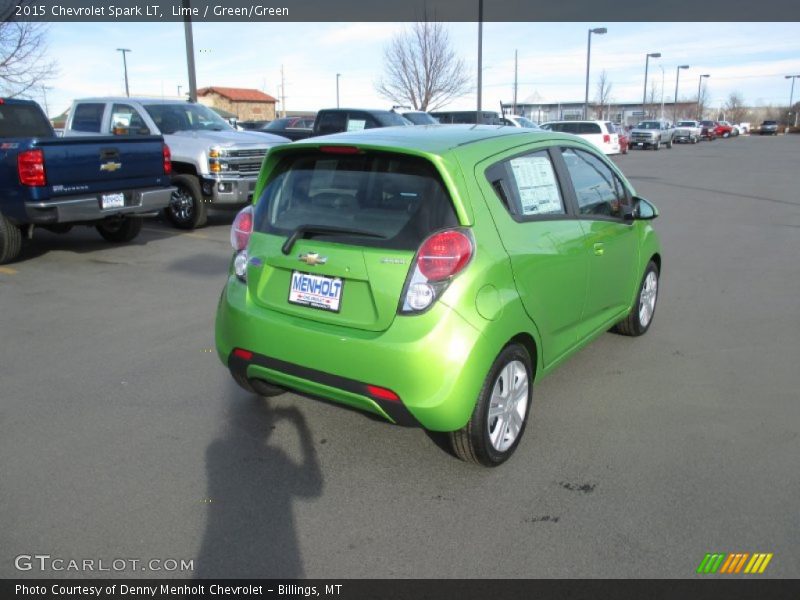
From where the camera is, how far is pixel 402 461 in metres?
3.69

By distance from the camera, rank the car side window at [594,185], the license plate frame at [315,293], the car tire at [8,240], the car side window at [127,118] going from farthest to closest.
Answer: the car side window at [127,118] → the car tire at [8,240] → the car side window at [594,185] → the license plate frame at [315,293]

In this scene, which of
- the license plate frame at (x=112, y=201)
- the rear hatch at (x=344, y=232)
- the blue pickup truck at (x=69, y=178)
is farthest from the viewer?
the license plate frame at (x=112, y=201)

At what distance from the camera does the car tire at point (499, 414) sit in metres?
3.39

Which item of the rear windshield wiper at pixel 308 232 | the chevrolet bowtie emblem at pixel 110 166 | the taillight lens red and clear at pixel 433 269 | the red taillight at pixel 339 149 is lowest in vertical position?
the taillight lens red and clear at pixel 433 269

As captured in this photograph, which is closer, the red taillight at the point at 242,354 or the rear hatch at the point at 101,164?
the red taillight at the point at 242,354

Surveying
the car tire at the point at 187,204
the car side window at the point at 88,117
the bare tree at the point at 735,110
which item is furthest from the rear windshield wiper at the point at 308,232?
the bare tree at the point at 735,110

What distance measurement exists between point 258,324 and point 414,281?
0.94 metres

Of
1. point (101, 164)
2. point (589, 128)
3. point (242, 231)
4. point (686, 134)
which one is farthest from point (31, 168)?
point (686, 134)

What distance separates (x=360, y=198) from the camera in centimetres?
354

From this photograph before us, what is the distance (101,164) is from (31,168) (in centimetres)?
90

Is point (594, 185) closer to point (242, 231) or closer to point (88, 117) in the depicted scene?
point (242, 231)

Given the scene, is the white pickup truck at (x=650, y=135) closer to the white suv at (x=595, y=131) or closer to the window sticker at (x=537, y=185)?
the white suv at (x=595, y=131)

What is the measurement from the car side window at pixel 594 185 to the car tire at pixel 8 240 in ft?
23.4
